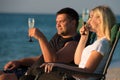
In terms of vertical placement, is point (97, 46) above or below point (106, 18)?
below

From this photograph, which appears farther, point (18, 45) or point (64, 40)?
point (18, 45)

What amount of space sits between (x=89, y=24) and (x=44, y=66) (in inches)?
24.8

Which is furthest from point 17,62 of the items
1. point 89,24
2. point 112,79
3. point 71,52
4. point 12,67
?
point 112,79

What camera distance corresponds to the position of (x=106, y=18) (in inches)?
148

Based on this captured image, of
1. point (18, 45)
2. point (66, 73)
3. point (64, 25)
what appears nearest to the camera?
point (66, 73)

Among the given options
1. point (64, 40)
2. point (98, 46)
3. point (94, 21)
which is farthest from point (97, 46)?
point (64, 40)

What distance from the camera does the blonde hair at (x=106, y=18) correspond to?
12.3 feet

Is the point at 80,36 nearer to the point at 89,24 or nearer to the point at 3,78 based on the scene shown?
the point at 89,24

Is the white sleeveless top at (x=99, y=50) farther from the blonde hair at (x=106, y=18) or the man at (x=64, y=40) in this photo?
the man at (x=64, y=40)

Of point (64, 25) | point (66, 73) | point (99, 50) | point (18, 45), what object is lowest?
point (18, 45)

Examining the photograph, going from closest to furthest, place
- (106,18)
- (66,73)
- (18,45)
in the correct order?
(66,73) < (106,18) < (18,45)

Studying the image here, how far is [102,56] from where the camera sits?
144 inches

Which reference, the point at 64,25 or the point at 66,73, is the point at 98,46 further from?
the point at 64,25

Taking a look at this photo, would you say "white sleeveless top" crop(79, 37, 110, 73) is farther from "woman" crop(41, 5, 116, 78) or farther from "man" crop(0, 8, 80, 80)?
"man" crop(0, 8, 80, 80)
